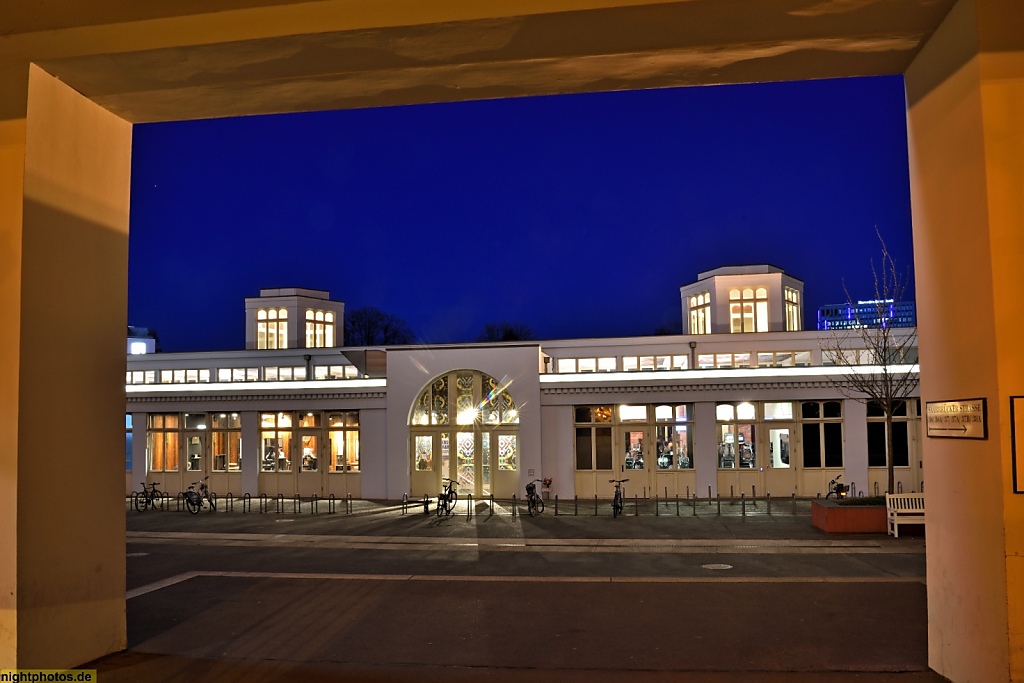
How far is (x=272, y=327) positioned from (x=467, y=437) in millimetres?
10716

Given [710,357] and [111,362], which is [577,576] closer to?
→ [111,362]

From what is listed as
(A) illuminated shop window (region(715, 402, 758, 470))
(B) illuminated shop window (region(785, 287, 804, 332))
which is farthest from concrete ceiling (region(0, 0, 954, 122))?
A: (B) illuminated shop window (region(785, 287, 804, 332))


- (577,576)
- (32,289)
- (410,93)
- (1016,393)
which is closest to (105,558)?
(32,289)

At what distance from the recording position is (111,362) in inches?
291

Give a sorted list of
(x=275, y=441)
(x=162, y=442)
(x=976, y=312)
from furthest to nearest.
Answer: (x=162, y=442)
(x=275, y=441)
(x=976, y=312)

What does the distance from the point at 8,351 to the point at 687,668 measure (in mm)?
6408

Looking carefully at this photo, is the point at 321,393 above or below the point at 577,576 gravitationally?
above

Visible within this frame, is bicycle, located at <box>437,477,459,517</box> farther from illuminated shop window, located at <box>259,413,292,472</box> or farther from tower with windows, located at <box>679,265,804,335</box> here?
tower with windows, located at <box>679,265,804,335</box>

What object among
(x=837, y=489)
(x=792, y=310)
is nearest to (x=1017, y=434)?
(x=837, y=489)

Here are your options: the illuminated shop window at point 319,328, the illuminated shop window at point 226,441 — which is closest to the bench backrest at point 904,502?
the illuminated shop window at point 226,441

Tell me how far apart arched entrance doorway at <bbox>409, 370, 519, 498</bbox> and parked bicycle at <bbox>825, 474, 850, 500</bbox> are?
8573mm

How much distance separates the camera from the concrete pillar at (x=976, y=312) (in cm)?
539

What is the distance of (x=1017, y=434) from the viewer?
5.34m

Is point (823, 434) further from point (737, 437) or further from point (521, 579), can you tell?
point (521, 579)
